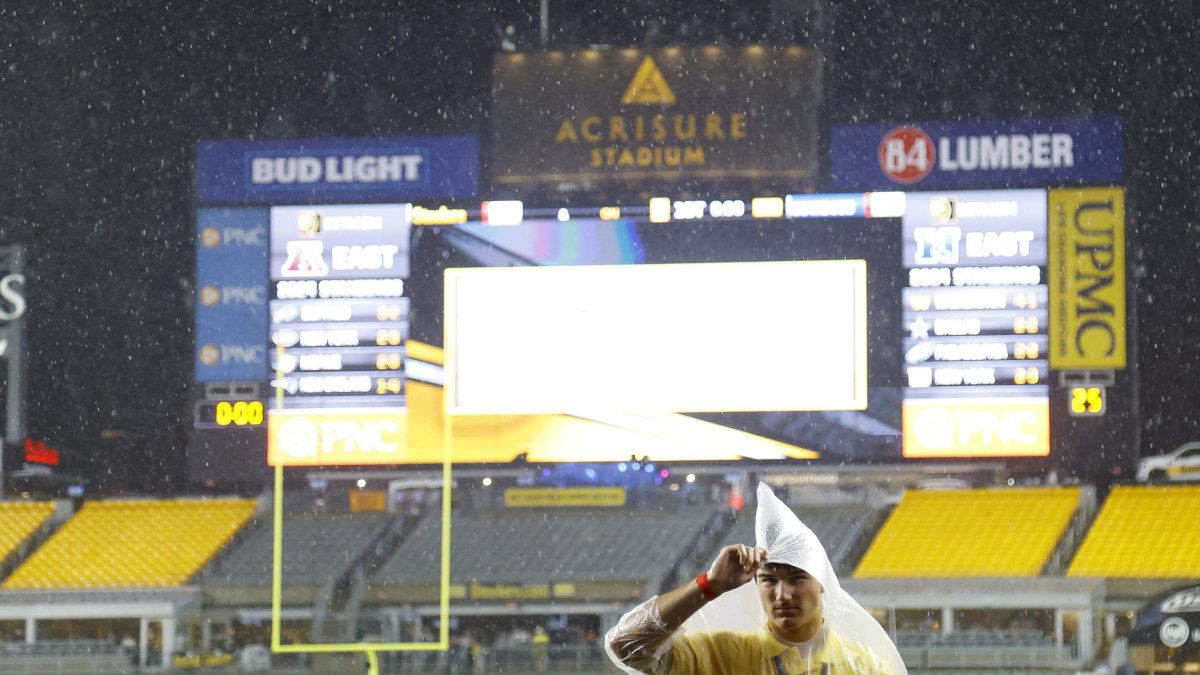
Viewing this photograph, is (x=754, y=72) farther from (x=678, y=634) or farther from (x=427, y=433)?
(x=678, y=634)

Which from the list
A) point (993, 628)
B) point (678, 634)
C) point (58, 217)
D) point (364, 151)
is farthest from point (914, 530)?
point (678, 634)

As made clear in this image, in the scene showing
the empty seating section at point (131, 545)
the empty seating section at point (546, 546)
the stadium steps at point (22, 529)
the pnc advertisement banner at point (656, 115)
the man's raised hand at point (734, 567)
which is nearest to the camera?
the man's raised hand at point (734, 567)

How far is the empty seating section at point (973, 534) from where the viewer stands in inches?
392

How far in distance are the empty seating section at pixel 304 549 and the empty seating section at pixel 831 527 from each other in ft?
6.23

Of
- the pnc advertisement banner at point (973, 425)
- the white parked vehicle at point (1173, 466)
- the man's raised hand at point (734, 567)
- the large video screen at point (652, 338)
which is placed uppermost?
the large video screen at point (652, 338)

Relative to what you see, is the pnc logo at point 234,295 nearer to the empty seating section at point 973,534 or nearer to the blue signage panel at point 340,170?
the blue signage panel at point 340,170

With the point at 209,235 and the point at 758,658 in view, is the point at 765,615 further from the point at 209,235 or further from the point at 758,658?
the point at 209,235

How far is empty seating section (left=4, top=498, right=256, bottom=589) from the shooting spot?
35.0 ft

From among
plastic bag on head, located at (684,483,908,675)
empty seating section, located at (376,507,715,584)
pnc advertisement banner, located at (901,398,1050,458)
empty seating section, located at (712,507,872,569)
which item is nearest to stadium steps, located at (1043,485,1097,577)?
empty seating section, located at (712,507,872,569)

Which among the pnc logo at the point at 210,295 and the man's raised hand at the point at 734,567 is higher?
the pnc logo at the point at 210,295

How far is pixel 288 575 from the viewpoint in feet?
33.0

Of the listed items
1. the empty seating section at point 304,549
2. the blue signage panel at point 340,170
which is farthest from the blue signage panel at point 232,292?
the empty seating section at point 304,549

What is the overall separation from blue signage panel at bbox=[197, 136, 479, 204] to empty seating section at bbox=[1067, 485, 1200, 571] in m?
3.86

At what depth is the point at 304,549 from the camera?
1022cm
